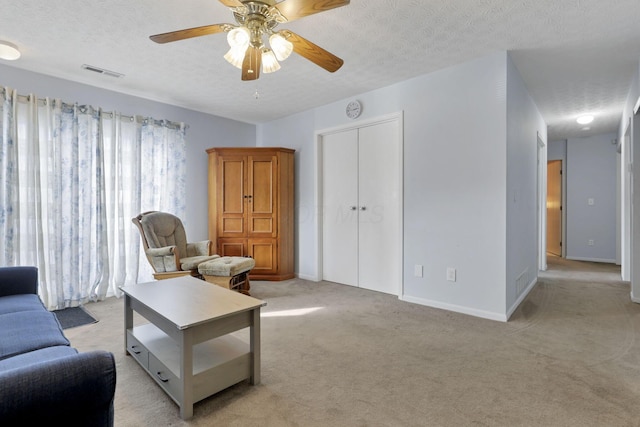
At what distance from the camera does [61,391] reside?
856 mm

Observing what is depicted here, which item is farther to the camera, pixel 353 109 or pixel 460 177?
pixel 353 109

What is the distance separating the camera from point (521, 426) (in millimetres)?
1484

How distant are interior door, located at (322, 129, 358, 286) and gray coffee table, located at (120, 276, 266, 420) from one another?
2.26 metres

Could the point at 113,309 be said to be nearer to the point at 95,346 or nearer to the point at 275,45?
the point at 95,346

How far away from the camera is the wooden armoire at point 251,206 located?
4398 millimetres

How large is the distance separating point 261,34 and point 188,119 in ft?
9.79

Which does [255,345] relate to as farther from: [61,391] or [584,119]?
[584,119]

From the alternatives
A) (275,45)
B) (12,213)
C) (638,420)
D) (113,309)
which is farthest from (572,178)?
(12,213)

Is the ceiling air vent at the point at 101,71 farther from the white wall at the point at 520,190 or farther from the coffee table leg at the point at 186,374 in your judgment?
the white wall at the point at 520,190

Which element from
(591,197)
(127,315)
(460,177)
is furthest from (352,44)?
(591,197)

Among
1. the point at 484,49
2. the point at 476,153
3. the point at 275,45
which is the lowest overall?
the point at 476,153

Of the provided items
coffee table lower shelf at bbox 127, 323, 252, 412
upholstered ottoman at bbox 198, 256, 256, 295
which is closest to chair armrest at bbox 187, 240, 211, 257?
upholstered ottoman at bbox 198, 256, 256, 295

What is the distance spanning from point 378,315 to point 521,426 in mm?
1562

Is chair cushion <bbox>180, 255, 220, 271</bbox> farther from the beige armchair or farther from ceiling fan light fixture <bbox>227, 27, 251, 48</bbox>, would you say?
ceiling fan light fixture <bbox>227, 27, 251, 48</bbox>
